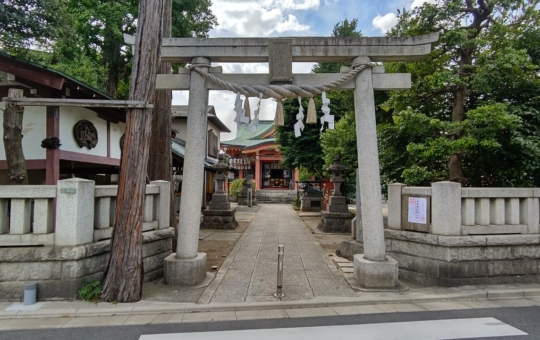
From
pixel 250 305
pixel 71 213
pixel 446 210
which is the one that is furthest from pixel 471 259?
pixel 71 213

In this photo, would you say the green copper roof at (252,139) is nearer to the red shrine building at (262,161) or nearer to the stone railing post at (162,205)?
the red shrine building at (262,161)

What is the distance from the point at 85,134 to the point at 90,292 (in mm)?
5247

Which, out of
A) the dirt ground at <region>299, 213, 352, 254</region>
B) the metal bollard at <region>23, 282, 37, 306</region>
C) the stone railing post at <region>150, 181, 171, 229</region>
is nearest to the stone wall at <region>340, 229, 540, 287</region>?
the dirt ground at <region>299, 213, 352, 254</region>

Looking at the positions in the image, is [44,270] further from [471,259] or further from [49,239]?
[471,259]

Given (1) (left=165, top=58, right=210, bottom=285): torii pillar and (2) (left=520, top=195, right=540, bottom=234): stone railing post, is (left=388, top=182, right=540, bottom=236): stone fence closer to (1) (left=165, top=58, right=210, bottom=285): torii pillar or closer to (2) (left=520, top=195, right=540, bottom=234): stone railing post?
(2) (left=520, top=195, right=540, bottom=234): stone railing post

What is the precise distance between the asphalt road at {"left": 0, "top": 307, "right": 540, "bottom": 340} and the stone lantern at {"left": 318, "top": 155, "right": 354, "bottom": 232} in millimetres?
7948

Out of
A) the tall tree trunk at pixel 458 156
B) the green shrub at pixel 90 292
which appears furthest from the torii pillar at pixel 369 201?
the green shrub at pixel 90 292

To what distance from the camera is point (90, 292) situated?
4836 millimetres

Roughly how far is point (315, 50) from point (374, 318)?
5.02 m

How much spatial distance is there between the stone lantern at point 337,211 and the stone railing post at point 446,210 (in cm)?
711

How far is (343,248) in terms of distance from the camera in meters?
8.17

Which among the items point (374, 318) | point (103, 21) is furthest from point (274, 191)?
point (374, 318)

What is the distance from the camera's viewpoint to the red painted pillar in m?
7.01

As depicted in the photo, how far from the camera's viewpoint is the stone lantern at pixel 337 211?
12695mm
